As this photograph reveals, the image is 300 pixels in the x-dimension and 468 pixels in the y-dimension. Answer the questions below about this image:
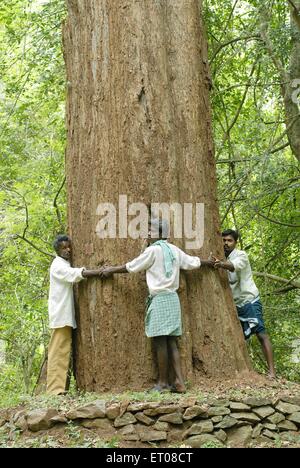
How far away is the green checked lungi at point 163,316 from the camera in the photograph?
6257 mm

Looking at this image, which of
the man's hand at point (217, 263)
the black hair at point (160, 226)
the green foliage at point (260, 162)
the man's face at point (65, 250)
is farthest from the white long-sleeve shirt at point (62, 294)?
the green foliage at point (260, 162)

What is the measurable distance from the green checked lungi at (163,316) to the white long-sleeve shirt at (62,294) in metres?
0.86

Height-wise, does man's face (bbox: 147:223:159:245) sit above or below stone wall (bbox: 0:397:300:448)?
above

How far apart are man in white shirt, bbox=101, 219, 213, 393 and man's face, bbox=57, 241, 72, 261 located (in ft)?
2.46

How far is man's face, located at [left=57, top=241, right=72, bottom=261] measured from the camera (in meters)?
7.08

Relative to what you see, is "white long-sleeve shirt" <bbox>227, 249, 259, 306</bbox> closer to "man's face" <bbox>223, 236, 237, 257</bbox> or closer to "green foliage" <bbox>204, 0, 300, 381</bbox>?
"man's face" <bbox>223, 236, 237, 257</bbox>

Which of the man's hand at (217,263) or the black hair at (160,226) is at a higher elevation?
the black hair at (160,226)

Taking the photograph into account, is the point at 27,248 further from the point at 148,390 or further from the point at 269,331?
the point at 148,390

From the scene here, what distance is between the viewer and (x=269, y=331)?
10.3 m

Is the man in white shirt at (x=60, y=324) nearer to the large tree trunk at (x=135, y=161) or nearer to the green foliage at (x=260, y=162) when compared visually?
the large tree trunk at (x=135, y=161)

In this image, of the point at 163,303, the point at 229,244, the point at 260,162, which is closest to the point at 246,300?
the point at 229,244

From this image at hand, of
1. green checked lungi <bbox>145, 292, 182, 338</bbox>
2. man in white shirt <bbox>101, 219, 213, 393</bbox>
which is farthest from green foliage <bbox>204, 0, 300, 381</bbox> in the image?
green checked lungi <bbox>145, 292, 182, 338</bbox>

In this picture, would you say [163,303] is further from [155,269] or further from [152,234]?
[152,234]

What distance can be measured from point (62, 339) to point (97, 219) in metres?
1.30
